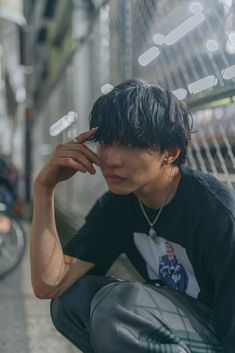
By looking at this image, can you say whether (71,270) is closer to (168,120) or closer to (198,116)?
(168,120)

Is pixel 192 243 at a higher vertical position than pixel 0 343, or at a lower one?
higher

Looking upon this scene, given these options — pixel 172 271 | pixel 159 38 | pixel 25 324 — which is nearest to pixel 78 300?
pixel 172 271

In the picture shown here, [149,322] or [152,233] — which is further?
[152,233]

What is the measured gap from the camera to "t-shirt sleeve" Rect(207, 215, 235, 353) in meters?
1.42

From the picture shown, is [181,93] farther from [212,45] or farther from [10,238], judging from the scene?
[10,238]

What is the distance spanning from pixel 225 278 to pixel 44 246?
721 millimetres

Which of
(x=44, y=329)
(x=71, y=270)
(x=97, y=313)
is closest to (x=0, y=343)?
(x=44, y=329)

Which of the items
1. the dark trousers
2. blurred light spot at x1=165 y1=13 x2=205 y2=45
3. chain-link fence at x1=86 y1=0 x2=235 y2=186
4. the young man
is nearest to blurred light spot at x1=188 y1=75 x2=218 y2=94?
chain-link fence at x1=86 y1=0 x2=235 y2=186

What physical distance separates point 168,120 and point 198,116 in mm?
1139

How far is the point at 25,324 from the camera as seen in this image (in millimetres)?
2775

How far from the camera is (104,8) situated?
3383 mm

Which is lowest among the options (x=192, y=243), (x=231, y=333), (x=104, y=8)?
(x=231, y=333)

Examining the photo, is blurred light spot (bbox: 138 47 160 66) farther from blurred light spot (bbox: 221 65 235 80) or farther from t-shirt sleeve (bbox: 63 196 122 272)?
t-shirt sleeve (bbox: 63 196 122 272)

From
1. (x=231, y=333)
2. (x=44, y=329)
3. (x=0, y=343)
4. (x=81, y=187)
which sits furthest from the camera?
(x=81, y=187)
